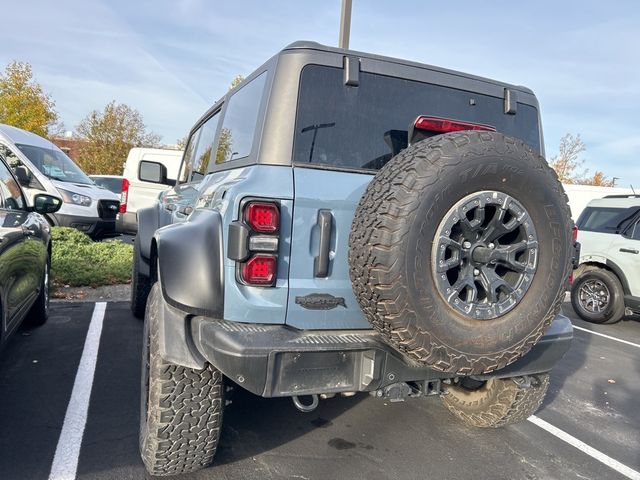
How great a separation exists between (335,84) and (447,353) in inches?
54.5

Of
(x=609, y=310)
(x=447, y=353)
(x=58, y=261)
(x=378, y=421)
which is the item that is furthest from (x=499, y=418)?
(x=58, y=261)

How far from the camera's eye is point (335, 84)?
231 centimetres

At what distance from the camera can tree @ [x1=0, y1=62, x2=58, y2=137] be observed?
18.6 m

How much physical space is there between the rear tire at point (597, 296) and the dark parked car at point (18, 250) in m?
7.02

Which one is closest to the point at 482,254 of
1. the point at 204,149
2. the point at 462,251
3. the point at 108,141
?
the point at 462,251

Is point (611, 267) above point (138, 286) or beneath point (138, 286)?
above

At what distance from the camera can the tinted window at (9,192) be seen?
341 cm

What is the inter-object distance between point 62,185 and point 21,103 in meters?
14.0

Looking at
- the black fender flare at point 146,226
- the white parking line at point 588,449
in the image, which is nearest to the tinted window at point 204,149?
the black fender flare at point 146,226

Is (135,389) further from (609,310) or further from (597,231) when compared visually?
(597,231)

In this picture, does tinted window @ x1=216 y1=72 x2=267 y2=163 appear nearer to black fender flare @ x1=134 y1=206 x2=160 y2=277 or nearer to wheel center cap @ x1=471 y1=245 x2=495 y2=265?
wheel center cap @ x1=471 y1=245 x2=495 y2=265

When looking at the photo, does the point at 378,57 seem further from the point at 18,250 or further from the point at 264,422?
the point at 18,250

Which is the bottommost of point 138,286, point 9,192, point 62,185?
point 138,286

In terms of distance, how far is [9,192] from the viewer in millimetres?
3535
